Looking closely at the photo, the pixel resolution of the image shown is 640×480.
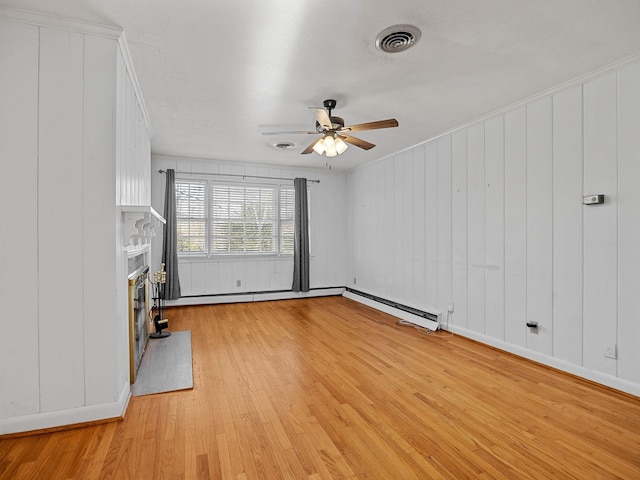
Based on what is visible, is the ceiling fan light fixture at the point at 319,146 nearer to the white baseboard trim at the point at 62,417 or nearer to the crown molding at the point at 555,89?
the crown molding at the point at 555,89

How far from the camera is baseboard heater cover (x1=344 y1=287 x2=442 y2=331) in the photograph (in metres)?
4.59

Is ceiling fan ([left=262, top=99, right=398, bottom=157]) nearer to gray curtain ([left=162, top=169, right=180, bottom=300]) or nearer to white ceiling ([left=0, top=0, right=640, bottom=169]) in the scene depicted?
white ceiling ([left=0, top=0, right=640, bottom=169])

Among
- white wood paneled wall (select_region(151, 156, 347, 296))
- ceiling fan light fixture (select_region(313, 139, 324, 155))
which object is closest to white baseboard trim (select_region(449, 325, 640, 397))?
Answer: ceiling fan light fixture (select_region(313, 139, 324, 155))

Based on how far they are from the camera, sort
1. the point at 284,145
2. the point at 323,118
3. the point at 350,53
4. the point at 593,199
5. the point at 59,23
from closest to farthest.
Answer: the point at 59,23, the point at 350,53, the point at 593,199, the point at 323,118, the point at 284,145

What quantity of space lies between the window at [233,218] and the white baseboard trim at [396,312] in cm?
163

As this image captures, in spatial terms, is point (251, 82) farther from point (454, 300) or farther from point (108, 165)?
point (454, 300)

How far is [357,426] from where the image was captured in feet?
7.35

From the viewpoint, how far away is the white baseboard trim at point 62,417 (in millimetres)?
2094

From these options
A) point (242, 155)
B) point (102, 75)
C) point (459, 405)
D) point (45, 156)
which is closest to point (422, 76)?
point (102, 75)

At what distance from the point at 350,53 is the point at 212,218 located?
14.4 feet

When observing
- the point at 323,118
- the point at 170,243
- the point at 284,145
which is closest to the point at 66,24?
the point at 323,118

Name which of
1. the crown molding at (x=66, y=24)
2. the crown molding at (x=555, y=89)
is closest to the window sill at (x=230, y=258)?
the crown molding at (x=555, y=89)

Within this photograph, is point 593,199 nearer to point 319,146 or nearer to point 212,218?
point 319,146

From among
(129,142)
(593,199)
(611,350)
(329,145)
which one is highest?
(329,145)
